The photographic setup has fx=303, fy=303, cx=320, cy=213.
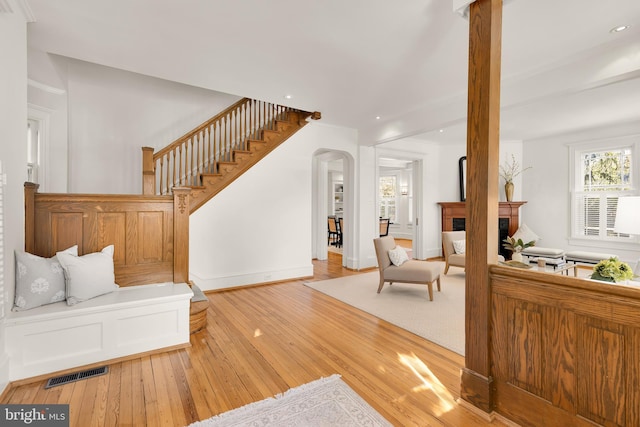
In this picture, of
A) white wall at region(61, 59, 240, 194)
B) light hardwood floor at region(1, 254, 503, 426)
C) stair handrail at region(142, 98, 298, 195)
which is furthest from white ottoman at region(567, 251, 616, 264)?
white wall at region(61, 59, 240, 194)

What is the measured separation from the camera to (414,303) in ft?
13.5

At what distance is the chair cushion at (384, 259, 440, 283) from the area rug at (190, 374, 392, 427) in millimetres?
2387

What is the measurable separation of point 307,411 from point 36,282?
2407mm

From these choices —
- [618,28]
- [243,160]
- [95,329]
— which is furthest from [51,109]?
[618,28]

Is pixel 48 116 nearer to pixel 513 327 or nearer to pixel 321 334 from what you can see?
pixel 321 334

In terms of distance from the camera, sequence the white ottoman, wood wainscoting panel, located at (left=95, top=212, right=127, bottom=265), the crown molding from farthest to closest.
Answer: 1. the white ottoman
2. wood wainscoting panel, located at (left=95, top=212, right=127, bottom=265)
3. the crown molding

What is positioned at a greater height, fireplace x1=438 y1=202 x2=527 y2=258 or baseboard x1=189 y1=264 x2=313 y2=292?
fireplace x1=438 y1=202 x2=527 y2=258

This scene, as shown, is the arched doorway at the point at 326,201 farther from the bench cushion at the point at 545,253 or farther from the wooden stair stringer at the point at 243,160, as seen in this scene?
the bench cushion at the point at 545,253

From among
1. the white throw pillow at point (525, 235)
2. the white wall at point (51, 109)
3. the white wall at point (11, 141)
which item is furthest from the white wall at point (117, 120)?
the white throw pillow at point (525, 235)

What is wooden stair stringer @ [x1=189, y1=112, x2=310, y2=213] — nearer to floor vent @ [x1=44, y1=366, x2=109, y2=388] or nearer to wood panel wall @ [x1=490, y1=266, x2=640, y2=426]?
floor vent @ [x1=44, y1=366, x2=109, y2=388]

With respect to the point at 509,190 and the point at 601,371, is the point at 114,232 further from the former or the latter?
the point at 509,190

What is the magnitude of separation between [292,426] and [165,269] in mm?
2302

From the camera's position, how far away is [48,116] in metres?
3.90

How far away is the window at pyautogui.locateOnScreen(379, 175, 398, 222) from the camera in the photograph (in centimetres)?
1185
